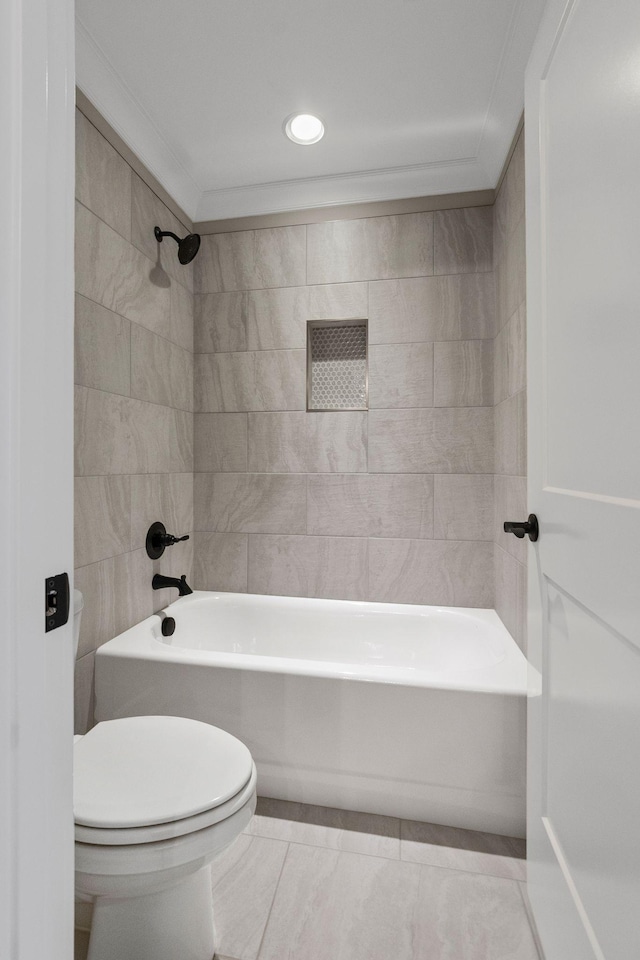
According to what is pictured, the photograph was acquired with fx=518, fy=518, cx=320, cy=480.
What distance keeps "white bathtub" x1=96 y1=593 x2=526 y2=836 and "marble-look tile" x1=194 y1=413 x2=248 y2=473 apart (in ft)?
3.00

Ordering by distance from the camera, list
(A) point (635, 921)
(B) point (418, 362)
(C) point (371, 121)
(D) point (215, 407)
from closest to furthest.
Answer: (A) point (635, 921)
(C) point (371, 121)
(B) point (418, 362)
(D) point (215, 407)

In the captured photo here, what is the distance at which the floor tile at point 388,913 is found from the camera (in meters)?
1.19

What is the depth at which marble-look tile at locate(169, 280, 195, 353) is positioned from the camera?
2.34m

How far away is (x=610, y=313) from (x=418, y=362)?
1601 millimetres

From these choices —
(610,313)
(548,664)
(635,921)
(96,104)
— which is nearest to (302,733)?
(548,664)

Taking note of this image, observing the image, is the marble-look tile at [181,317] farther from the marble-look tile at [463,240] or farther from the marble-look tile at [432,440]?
the marble-look tile at [463,240]

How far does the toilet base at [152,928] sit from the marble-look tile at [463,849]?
63 centimetres

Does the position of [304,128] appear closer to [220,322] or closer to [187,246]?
[187,246]

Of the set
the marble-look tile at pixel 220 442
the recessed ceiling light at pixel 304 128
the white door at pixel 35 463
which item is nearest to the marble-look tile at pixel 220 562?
the marble-look tile at pixel 220 442

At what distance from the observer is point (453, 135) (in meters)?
2.05

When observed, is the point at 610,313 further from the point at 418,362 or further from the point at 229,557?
the point at 229,557

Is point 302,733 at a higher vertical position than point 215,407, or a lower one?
lower

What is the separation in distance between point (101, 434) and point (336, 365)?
1.14 metres

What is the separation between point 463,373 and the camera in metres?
2.31
